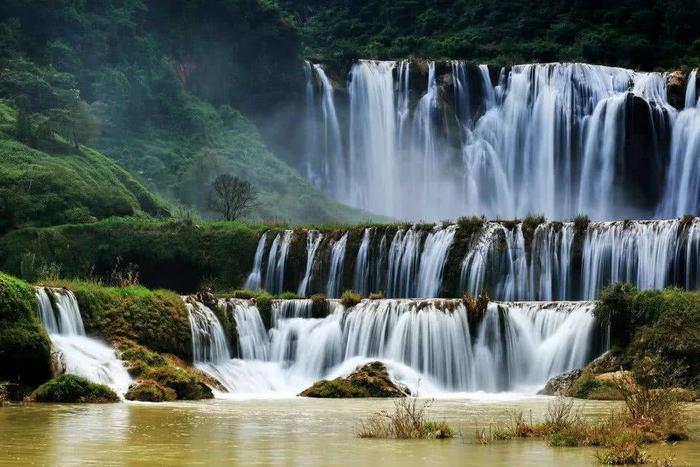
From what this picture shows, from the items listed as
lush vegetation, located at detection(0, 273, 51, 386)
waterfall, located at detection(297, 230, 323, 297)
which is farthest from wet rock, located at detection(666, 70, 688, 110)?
lush vegetation, located at detection(0, 273, 51, 386)

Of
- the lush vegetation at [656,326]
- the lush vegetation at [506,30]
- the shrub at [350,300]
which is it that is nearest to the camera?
the lush vegetation at [656,326]

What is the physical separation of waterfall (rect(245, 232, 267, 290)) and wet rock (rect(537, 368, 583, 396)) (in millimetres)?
17294

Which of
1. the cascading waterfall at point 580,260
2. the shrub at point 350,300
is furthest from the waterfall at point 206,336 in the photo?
the cascading waterfall at point 580,260

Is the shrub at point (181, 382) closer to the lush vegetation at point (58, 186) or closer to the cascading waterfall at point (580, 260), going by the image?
the cascading waterfall at point (580, 260)

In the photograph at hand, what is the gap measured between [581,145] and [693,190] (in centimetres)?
701

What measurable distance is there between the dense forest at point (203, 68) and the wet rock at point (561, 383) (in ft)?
87.5

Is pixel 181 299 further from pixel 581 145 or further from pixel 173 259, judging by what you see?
pixel 581 145

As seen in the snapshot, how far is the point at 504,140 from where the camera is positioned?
7106 cm

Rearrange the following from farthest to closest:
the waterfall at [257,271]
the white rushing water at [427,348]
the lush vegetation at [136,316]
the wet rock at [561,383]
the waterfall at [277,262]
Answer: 1. the waterfall at [257,271]
2. the waterfall at [277,262]
3. the white rushing water at [427,348]
4. the lush vegetation at [136,316]
5. the wet rock at [561,383]

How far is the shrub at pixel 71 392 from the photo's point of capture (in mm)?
Result: 27891

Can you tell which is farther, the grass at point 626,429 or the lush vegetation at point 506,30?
the lush vegetation at point 506,30

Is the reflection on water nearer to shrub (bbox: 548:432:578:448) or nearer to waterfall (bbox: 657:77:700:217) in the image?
shrub (bbox: 548:432:578:448)

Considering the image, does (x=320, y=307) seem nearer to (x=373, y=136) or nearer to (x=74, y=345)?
(x=74, y=345)

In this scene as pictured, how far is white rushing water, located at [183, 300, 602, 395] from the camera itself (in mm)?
36594
